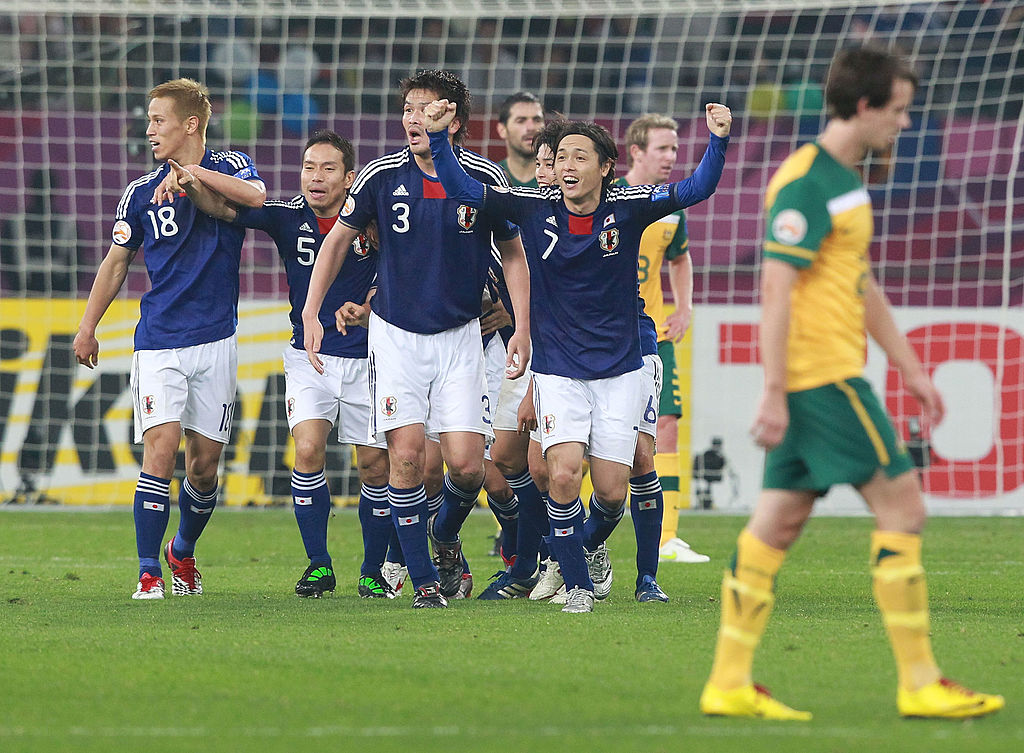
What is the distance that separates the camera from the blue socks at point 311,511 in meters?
7.07

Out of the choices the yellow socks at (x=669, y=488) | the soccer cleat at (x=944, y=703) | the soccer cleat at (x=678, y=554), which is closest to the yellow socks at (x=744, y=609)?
the soccer cleat at (x=944, y=703)

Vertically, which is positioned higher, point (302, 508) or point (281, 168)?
point (281, 168)

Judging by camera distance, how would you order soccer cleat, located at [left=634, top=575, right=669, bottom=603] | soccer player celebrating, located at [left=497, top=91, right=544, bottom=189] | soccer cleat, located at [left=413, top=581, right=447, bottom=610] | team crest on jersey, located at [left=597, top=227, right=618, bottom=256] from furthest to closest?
soccer player celebrating, located at [left=497, top=91, right=544, bottom=189] → soccer cleat, located at [left=634, top=575, right=669, bottom=603] → soccer cleat, located at [left=413, top=581, right=447, bottom=610] → team crest on jersey, located at [left=597, top=227, right=618, bottom=256]

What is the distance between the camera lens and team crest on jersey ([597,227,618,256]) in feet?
20.6

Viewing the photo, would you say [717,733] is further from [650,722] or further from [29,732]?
[29,732]

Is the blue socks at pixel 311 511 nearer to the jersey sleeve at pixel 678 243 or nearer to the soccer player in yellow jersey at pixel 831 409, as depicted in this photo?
the jersey sleeve at pixel 678 243

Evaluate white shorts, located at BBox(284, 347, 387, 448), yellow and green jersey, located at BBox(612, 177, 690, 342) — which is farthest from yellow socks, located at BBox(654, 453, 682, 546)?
white shorts, located at BBox(284, 347, 387, 448)

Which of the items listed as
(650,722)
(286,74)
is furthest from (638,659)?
(286,74)

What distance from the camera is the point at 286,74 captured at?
1484 centimetres

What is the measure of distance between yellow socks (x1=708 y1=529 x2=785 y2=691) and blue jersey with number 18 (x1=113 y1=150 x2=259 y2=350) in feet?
12.3

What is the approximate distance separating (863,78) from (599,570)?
3.54 metres

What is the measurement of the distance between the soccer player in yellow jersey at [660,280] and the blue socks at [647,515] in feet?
3.58

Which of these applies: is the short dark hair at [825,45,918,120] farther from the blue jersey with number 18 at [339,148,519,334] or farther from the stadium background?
the stadium background

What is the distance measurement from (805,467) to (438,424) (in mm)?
2838
